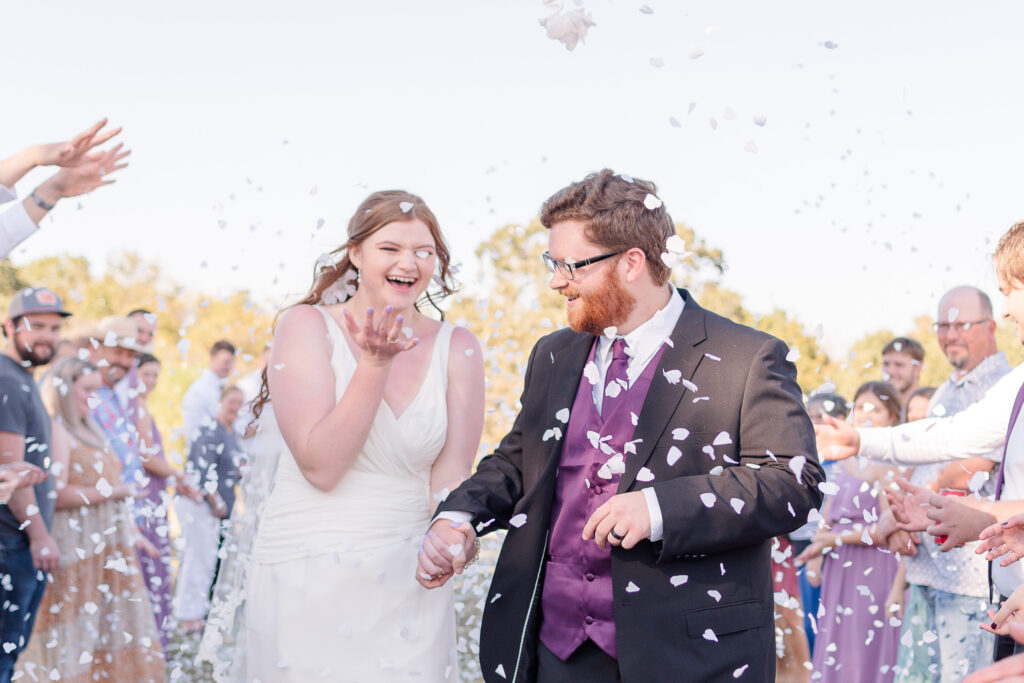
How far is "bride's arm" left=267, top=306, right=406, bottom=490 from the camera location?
334 centimetres

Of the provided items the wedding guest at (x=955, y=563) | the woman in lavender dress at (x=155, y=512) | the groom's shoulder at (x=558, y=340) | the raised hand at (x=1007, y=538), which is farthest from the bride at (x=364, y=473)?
the woman in lavender dress at (x=155, y=512)

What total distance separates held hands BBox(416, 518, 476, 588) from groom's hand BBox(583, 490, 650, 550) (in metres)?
0.47

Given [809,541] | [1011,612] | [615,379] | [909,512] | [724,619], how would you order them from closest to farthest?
1. [1011,612]
2. [724,619]
3. [615,379]
4. [909,512]
5. [809,541]

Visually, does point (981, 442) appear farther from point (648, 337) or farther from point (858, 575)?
point (858, 575)

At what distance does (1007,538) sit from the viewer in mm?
2729

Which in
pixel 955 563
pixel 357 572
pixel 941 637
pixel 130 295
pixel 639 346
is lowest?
pixel 941 637

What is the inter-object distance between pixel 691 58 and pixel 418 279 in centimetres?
133

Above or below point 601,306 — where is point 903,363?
below

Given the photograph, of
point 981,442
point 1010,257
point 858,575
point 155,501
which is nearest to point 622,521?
point 1010,257

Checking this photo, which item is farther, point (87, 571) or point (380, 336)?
point (87, 571)

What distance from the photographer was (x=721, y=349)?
2982 mm

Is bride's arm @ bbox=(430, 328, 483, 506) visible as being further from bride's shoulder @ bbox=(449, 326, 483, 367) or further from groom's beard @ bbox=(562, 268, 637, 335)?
groom's beard @ bbox=(562, 268, 637, 335)

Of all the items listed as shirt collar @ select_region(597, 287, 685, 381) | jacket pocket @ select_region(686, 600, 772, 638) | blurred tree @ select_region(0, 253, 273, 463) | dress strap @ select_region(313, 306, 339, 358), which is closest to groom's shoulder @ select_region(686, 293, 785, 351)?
shirt collar @ select_region(597, 287, 685, 381)

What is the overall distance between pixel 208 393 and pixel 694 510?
24.5ft
